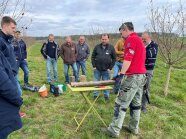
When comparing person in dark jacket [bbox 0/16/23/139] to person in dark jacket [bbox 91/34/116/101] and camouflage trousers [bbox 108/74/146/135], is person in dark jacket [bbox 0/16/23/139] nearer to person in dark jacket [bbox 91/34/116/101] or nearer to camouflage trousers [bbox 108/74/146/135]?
camouflage trousers [bbox 108/74/146/135]

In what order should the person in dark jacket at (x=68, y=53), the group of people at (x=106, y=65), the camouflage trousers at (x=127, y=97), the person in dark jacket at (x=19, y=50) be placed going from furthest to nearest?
the person in dark jacket at (x=68, y=53) < the person in dark jacket at (x=19, y=50) < the camouflage trousers at (x=127, y=97) < the group of people at (x=106, y=65)

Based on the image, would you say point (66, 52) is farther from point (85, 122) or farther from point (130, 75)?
point (130, 75)

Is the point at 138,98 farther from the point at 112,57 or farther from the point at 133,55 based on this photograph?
the point at 112,57

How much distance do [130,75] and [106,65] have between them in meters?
2.56

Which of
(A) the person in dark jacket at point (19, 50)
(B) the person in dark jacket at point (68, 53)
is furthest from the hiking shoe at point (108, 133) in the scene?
(B) the person in dark jacket at point (68, 53)

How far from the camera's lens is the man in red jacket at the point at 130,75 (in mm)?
5176

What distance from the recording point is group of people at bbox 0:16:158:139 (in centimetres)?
299

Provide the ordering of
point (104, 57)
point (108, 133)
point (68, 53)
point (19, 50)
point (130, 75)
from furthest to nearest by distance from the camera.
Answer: point (68, 53) → point (19, 50) → point (104, 57) → point (108, 133) → point (130, 75)

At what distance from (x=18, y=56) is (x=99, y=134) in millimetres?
4424

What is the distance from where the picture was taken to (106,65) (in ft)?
25.9

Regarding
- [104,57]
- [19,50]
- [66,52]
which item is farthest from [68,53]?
[104,57]

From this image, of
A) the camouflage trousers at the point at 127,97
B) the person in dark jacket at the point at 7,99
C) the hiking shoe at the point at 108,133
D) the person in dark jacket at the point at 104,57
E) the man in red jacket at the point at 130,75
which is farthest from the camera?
the person in dark jacket at the point at 104,57

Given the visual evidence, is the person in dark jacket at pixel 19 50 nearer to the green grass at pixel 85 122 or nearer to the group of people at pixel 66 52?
the green grass at pixel 85 122

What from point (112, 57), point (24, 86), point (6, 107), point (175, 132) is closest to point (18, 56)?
point (24, 86)
